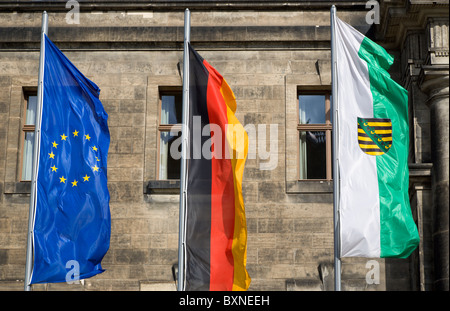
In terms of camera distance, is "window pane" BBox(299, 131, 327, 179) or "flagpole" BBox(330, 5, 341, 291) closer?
"flagpole" BBox(330, 5, 341, 291)

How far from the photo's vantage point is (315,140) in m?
17.2

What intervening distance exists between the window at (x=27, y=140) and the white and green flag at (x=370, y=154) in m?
6.83

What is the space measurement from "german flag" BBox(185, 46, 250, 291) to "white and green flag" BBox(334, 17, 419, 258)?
1682 millimetres

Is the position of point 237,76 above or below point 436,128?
above

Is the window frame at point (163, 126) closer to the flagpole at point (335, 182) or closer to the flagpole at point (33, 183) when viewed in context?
the flagpole at point (33, 183)

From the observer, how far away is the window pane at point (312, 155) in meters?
17.0

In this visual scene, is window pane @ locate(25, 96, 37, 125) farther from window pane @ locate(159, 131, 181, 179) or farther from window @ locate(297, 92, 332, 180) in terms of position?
window @ locate(297, 92, 332, 180)

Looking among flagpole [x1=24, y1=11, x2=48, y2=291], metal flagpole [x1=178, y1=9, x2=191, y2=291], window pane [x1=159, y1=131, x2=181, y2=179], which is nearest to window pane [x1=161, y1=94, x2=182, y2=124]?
window pane [x1=159, y1=131, x2=181, y2=179]

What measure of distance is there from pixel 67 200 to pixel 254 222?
4.15 metres

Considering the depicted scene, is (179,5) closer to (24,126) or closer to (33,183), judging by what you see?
(24,126)

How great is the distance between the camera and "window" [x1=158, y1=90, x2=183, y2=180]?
17094 mm

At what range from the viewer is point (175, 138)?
1722 centimetres

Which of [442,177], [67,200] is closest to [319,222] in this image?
[442,177]
